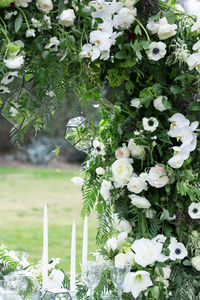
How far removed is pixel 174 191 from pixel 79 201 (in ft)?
19.7

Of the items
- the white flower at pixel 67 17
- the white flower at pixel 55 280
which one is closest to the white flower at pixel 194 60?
the white flower at pixel 67 17

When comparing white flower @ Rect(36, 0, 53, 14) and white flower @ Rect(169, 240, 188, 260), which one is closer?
white flower @ Rect(36, 0, 53, 14)

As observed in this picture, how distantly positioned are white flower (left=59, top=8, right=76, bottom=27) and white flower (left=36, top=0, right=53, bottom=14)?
35mm

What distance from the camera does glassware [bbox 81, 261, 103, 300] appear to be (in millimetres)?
1409

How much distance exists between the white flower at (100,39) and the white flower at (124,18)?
0.06m

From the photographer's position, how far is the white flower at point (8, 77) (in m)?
1.21

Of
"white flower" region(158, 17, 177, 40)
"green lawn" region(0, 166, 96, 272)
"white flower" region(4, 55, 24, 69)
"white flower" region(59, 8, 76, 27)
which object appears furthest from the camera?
"green lawn" region(0, 166, 96, 272)

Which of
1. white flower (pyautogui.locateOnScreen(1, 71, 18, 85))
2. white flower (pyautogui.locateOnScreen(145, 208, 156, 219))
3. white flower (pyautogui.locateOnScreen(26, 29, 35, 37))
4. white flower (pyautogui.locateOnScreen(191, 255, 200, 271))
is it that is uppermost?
white flower (pyautogui.locateOnScreen(26, 29, 35, 37))

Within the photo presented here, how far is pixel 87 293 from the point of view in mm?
1533

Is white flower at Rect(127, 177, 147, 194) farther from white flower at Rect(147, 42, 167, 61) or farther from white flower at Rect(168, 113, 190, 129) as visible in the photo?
white flower at Rect(147, 42, 167, 61)

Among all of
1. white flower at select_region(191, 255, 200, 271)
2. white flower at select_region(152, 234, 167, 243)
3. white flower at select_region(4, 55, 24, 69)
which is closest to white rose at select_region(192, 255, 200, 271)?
white flower at select_region(191, 255, 200, 271)

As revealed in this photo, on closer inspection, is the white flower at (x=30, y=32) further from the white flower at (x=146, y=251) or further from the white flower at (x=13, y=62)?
the white flower at (x=146, y=251)

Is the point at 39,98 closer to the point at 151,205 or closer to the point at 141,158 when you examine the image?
the point at 141,158

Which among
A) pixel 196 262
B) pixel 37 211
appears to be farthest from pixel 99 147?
pixel 37 211
